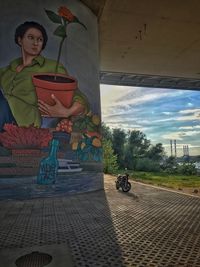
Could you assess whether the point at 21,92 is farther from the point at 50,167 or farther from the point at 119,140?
the point at 119,140

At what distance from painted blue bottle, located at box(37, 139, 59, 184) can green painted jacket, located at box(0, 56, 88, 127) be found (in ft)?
3.25

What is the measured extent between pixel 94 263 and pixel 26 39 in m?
8.44

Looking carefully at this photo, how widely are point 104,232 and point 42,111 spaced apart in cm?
571

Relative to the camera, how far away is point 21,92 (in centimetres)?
945

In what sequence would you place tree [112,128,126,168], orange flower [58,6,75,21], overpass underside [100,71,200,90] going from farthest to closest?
tree [112,128,126,168]
overpass underside [100,71,200,90]
orange flower [58,6,75,21]

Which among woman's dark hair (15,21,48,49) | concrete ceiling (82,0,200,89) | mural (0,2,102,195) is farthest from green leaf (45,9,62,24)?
concrete ceiling (82,0,200,89)

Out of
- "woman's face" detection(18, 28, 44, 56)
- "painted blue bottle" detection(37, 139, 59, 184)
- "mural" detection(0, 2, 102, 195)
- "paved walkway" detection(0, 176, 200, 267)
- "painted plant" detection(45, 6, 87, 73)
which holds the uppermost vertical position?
"painted plant" detection(45, 6, 87, 73)

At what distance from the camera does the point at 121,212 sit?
22.1ft

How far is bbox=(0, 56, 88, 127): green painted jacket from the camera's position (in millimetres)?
9297

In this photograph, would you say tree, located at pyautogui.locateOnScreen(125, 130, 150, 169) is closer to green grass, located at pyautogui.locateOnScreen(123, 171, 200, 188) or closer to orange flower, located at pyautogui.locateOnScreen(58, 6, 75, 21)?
green grass, located at pyautogui.locateOnScreen(123, 171, 200, 188)

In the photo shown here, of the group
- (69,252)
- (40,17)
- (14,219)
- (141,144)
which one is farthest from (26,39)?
(141,144)

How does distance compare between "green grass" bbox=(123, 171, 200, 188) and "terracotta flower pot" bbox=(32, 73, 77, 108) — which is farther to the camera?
"green grass" bbox=(123, 171, 200, 188)

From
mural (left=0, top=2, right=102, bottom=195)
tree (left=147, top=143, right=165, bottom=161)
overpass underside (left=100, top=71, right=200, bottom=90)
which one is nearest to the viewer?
mural (left=0, top=2, right=102, bottom=195)

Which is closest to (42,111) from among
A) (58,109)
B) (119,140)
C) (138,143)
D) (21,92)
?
(58,109)
